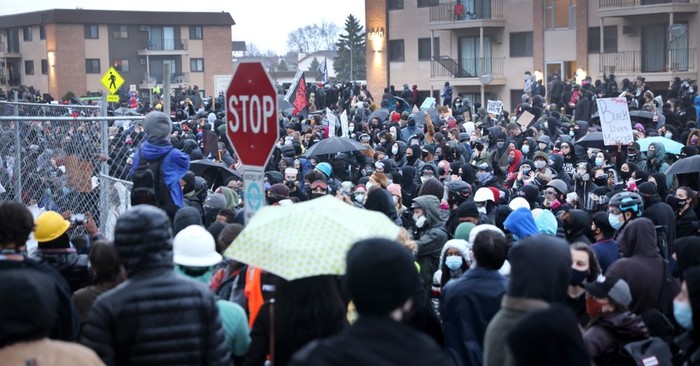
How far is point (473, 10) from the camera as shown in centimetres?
4809

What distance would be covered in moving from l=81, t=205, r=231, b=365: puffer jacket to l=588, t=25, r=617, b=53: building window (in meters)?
40.7

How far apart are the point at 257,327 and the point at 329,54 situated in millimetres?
146257

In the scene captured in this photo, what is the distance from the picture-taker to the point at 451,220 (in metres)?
11.1

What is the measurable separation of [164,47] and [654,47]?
49765mm

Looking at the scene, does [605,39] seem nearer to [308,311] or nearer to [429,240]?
[429,240]

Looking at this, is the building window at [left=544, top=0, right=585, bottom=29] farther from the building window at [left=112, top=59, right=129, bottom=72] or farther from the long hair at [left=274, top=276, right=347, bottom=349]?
the building window at [left=112, top=59, right=129, bottom=72]

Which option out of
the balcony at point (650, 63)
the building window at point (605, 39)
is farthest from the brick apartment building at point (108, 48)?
Result: the balcony at point (650, 63)

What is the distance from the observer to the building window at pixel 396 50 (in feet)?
171

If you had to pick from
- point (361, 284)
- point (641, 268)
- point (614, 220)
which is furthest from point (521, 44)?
point (361, 284)

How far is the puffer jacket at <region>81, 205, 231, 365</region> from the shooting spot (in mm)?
4676

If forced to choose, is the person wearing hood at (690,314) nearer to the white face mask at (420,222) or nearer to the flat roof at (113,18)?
the white face mask at (420,222)

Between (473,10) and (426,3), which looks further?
(426,3)

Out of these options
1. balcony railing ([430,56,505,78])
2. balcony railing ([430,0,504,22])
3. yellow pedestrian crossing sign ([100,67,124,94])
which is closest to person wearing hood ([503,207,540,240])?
yellow pedestrian crossing sign ([100,67,124,94])

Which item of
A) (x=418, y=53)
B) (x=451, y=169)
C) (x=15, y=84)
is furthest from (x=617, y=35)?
(x=15, y=84)
